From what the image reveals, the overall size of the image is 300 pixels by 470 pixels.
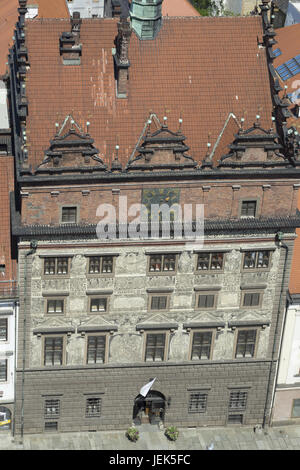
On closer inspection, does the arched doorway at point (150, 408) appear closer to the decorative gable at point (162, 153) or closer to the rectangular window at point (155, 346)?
the rectangular window at point (155, 346)

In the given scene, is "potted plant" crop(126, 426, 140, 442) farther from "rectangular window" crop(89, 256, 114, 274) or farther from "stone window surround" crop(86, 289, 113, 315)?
"rectangular window" crop(89, 256, 114, 274)

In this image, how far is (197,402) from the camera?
92.8 m

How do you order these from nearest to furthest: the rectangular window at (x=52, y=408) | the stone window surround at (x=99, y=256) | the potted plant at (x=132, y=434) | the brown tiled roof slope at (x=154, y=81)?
the brown tiled roof slope at (x=154, y=81), the stone window surround at (x=99, y=256), the rectangular window at (x=52, y=408), the potted plant at (x=132, y=434)

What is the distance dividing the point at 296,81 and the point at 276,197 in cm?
3208

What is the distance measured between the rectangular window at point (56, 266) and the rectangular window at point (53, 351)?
5994 millimetres

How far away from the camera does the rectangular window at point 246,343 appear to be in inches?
3543

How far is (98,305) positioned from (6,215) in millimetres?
10330

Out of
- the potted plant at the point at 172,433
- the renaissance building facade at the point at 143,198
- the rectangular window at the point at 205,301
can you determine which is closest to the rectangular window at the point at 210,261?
the renaissance building facade at the point at 143,198

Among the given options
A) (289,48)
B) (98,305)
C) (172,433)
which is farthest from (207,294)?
(289,48)

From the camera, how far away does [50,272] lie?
277 feet

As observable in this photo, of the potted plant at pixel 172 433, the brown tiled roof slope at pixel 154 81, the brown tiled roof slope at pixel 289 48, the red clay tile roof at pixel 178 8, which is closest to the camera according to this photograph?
the brown tiled roof slope at pixel 154 81

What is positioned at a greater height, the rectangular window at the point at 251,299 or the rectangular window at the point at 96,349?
the rectangular window at the point at 251,299

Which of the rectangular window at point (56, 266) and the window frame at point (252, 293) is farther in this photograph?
the window frame at point (252, 293)

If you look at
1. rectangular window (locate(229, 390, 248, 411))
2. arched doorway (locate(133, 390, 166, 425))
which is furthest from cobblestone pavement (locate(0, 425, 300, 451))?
rectangular window (locate(229, 390, 248, 411))
